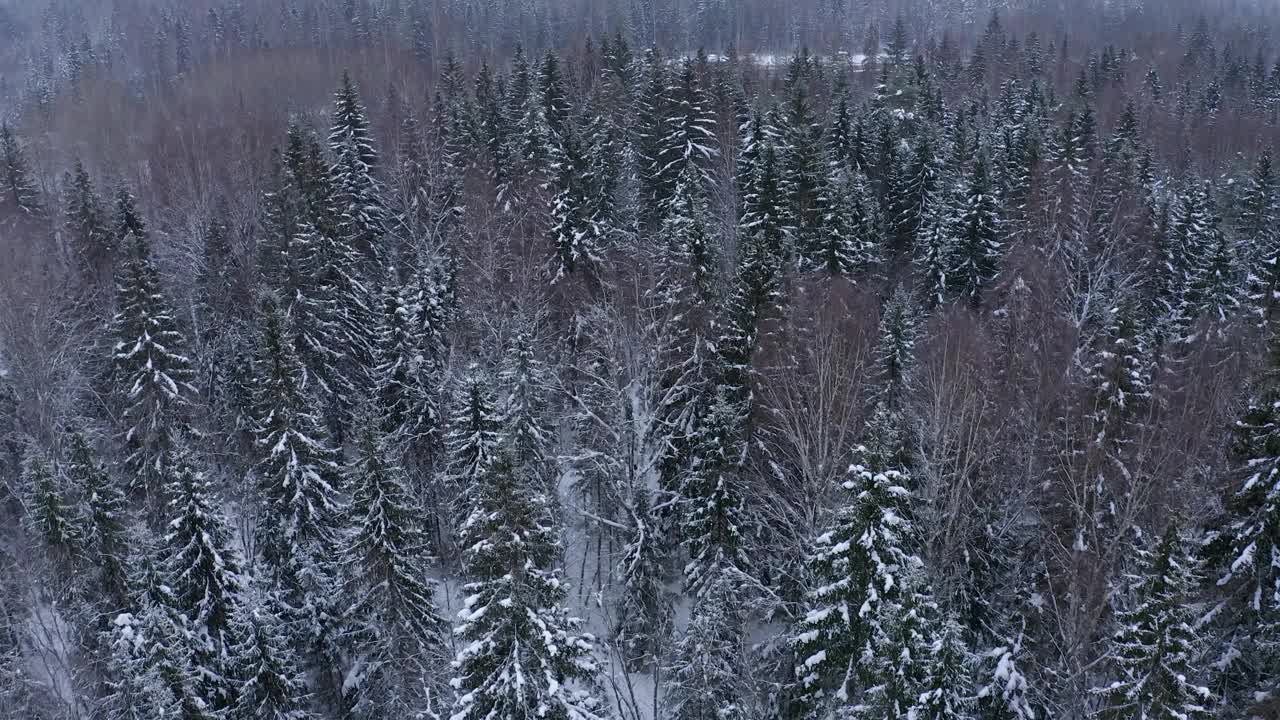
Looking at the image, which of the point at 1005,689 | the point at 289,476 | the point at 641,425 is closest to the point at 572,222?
the point at 289,476

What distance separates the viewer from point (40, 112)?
85438mm

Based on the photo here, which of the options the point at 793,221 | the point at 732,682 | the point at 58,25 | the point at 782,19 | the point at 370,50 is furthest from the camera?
the point at 782,19

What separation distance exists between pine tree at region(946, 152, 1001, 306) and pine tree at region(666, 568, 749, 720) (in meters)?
24.8

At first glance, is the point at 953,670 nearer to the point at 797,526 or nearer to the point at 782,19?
the point at 797,526

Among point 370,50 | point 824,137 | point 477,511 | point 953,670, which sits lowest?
point 953,670

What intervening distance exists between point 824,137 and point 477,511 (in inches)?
1629

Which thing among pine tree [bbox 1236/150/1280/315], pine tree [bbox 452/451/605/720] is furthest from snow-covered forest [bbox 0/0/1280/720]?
pine tree [bbox 1236/150/1280/315]

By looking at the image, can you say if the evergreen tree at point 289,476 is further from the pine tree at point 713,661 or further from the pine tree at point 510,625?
the pine tree at point 713,661

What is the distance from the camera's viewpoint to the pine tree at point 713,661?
17.7 meters

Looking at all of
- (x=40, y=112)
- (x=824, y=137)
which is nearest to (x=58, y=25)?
(x=40, y=112)

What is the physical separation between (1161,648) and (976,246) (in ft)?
91.7

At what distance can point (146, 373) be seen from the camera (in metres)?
30.9

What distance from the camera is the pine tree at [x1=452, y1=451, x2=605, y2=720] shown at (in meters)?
15.0

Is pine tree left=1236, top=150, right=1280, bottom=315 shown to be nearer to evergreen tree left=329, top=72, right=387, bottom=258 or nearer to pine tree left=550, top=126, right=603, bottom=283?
pine tree left=550, top=126, right=603, bottom=283
